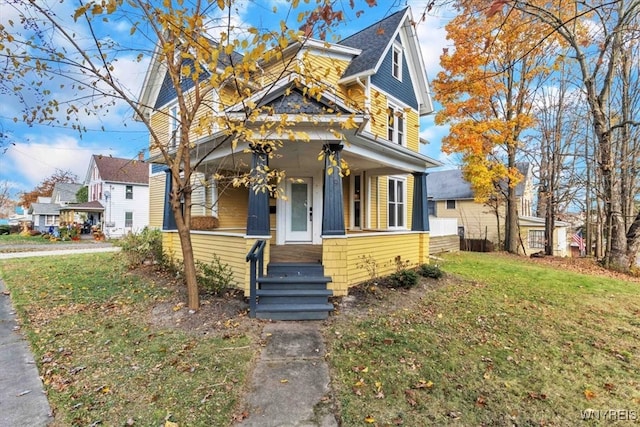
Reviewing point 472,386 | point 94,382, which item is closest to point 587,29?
point 472,386

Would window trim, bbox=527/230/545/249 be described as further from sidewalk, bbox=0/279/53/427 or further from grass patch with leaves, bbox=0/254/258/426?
sidewalk, bbox=0/279/53/427

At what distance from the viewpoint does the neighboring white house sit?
91.5 ft

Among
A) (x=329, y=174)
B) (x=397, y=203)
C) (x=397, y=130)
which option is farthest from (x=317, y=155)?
(x=397, y=203)

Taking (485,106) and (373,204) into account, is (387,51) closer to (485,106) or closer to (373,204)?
(373,204)

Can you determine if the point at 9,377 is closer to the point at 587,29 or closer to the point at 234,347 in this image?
the point at 234,347

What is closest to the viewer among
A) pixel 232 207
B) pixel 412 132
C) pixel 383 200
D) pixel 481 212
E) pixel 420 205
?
pixel 420 205

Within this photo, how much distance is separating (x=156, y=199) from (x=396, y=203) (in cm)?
1114

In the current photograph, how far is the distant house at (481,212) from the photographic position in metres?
23.5

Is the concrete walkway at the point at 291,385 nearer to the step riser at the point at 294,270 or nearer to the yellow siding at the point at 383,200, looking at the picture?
the step riser at the point at 294,270

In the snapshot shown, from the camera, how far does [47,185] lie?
46281 mm

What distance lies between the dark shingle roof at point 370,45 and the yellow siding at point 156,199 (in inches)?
380

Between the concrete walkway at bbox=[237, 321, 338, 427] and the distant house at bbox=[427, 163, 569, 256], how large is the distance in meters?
21.1

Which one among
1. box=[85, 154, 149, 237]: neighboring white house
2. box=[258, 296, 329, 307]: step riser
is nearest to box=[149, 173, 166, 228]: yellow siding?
box=[258, 296, 329, 307]: step riser

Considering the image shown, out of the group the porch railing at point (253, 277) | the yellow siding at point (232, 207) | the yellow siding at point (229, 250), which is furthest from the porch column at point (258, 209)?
the yellow siding at point (232, 207)
